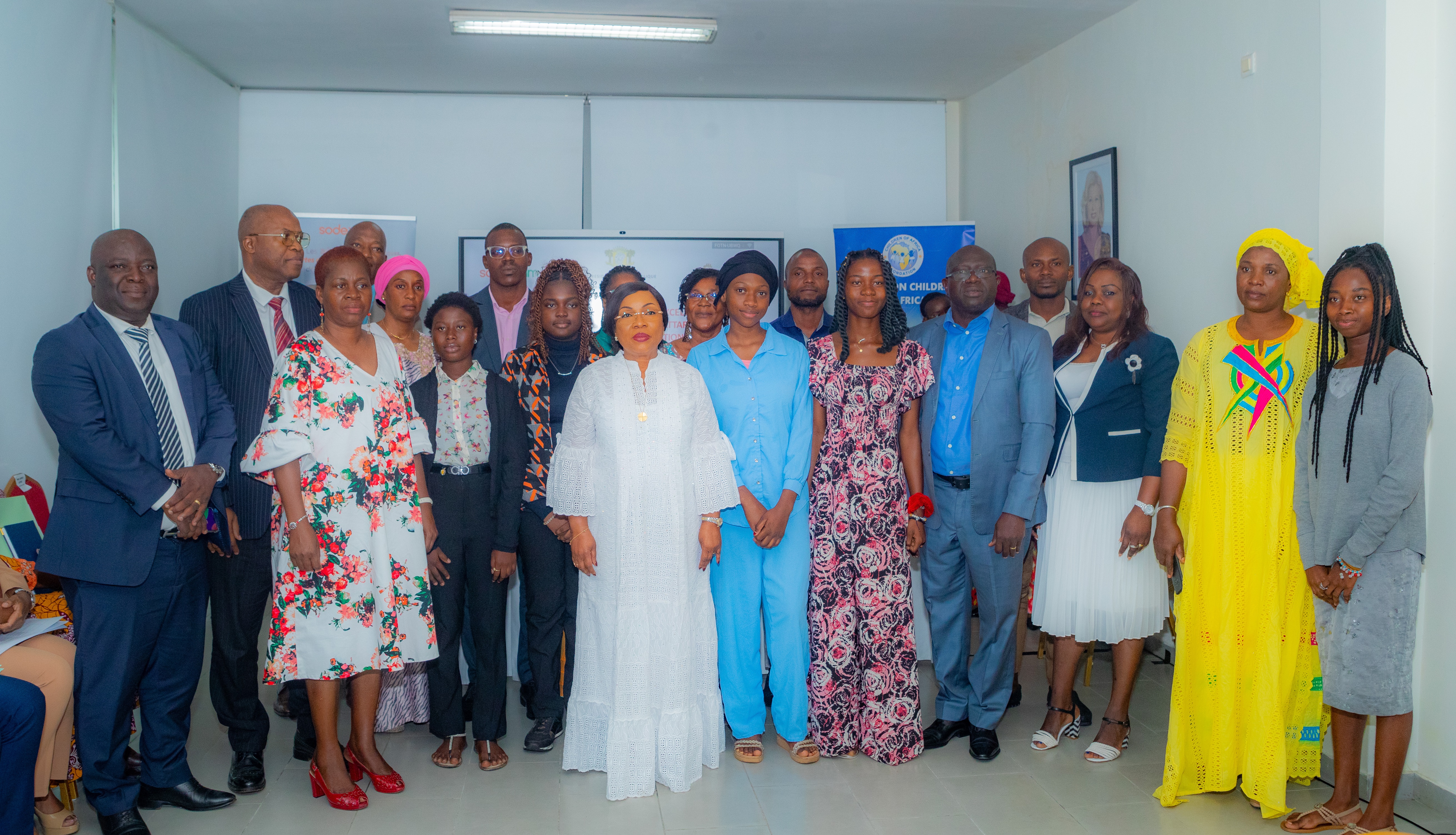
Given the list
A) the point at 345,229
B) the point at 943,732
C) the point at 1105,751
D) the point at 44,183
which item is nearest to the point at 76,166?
the point at 44,183

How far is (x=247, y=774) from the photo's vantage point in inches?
136

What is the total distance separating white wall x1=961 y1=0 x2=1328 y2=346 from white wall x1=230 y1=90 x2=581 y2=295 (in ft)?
11.0

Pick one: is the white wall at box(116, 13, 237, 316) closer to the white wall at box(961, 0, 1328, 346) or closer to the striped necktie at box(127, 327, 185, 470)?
the striped necktie at box(127, 327, 185, 470)

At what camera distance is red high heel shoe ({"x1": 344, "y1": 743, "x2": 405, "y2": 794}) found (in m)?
3.42

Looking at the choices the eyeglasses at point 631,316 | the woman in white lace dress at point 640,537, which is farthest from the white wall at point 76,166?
the eyeglasses at point 631,316

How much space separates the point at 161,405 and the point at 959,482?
2.84 meters

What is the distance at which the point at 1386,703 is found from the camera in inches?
115

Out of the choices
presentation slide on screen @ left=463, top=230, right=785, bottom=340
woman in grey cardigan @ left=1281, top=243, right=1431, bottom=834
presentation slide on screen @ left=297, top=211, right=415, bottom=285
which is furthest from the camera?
presentation slide on screen @ left=463, top=230, right=785, bottom=340

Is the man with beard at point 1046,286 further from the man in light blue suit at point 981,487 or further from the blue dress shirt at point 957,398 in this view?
the blue dress shirt at point 957,398

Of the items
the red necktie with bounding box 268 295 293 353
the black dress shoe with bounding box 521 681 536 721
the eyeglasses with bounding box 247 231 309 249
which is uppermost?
the eyeglasses with bounding box 247 231 309 249

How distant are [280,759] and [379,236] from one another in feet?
8.24

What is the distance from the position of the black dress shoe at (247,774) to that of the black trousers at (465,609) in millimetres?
603

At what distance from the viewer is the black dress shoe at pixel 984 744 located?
373 centimetres

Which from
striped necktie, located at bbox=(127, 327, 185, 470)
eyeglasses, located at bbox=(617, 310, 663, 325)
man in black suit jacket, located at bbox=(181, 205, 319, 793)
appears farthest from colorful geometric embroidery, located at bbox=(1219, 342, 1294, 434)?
striped necktie, located at bbox=(127, 327, 185, 470)
